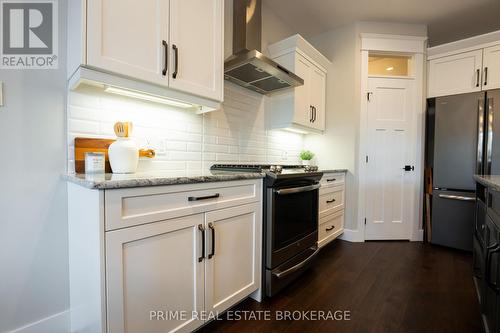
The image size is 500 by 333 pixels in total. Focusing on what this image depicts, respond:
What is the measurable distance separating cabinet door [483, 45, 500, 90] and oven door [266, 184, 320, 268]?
2.36 m

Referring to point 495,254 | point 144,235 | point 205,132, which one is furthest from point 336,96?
point 144,235

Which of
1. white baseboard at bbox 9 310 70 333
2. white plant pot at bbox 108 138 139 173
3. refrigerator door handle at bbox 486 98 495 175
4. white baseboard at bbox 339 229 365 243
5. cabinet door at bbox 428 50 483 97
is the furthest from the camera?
white baseboard at bbox 339 229 365 243

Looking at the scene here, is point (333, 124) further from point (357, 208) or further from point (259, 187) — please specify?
point (259, 187)

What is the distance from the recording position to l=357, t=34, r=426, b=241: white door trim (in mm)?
2961

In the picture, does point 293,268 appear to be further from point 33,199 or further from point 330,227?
point 33,199

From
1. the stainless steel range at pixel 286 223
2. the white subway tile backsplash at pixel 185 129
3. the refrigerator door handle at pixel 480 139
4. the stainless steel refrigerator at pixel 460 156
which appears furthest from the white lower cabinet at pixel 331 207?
the refrigerator door handle at pixel 480 139

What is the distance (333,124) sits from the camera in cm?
320

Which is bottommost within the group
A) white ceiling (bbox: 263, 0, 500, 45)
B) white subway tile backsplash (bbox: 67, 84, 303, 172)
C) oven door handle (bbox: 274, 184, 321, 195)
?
oven door handle (bbox: 274, 184, 321, 195)

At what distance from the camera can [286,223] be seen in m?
1.71

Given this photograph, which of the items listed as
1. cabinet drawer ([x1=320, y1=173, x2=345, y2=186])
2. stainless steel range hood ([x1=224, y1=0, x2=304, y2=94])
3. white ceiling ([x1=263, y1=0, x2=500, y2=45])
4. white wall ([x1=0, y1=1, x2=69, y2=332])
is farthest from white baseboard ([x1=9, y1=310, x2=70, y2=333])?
white ceiling ([x1=263, y1=0, x2=500, y2=45])

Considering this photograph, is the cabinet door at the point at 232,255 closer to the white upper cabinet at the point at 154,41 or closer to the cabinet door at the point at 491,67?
the white upper cabinet at the point at 154,41

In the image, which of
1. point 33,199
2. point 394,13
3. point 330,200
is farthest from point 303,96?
point 33,199

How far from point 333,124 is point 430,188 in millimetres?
1422

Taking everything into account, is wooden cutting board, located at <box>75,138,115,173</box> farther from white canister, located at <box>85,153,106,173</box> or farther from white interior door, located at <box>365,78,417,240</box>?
white interior door, located at <box>365,78,417,240</box>
